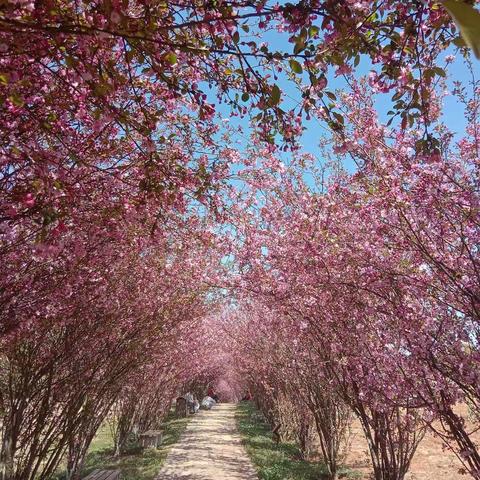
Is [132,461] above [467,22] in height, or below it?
below

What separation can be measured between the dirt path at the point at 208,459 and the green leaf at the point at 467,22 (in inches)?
481

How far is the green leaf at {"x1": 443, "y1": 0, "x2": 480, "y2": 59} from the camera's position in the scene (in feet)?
1.65

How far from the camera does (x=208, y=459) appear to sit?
1408 cm

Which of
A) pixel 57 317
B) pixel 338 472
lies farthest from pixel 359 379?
pixel 338 472

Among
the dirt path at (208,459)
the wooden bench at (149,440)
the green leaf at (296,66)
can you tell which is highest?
the green leaf at (296,66)

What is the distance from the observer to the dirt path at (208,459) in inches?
458

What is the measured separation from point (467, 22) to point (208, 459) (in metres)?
15.2

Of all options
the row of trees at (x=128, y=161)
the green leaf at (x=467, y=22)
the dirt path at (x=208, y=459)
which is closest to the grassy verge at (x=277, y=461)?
the dirt path at (x=208, y=459)

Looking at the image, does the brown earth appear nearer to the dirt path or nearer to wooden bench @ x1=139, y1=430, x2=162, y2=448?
the dirt path

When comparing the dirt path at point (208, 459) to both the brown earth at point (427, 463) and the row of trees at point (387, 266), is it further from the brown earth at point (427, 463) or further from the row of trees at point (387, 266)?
the row of trees at point (387, 266)

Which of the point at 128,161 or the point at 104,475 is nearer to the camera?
the point at 128,161

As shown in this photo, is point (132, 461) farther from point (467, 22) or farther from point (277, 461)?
point (467, 22)

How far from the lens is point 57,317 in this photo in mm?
5695

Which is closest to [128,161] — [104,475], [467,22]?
[467,22]
